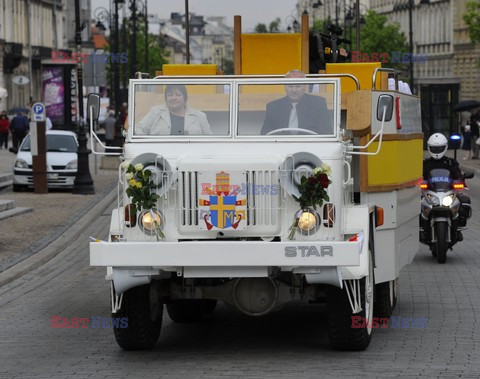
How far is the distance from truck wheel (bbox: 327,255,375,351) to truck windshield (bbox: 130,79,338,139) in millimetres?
1371

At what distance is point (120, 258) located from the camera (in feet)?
36.8

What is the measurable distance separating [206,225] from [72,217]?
16.4m

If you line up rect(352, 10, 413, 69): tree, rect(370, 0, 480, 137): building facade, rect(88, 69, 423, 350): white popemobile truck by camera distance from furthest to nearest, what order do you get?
rect(352, 10, 413, 69): tree
rect(370, 0, 480, 137): building facade
rect(88, 69, 423, 350): white popemobile truck

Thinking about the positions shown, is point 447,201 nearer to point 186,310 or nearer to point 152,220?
point 186,310

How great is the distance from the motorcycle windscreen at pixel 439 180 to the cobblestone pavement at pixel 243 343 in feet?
8.86

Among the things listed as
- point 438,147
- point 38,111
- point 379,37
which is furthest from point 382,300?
point 379,37

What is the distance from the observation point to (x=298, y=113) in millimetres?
12281

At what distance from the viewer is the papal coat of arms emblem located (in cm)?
1129

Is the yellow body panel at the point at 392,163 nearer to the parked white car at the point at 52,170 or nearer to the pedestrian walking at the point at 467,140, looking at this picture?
the parked white car at the point at 52,170

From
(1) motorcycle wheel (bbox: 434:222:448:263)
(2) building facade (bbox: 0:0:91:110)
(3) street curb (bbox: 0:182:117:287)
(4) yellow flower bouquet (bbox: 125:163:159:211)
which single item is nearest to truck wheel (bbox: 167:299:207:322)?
(4) yellow flower bouquet (bbox: 125:163:159:211)

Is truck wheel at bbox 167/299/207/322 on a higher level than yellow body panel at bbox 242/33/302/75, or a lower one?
lower

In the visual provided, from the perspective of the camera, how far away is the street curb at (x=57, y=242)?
18923mm

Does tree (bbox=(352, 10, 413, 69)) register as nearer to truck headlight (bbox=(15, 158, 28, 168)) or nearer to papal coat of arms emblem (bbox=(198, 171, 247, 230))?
truck headlight (bbox=(15, 158, 28, 168))

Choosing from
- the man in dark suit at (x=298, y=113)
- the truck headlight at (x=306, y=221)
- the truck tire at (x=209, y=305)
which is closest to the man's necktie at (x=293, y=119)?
the man in dark suit at (x=298, y=113)
